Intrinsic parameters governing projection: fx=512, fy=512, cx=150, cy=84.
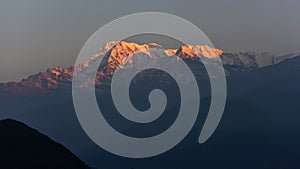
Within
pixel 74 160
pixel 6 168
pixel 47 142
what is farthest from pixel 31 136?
pixel 6 168

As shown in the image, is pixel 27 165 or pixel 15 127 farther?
pixel 15 127

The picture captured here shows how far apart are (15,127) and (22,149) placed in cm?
1899

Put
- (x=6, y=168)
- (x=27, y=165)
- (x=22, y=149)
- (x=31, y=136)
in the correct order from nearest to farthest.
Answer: (x=6, y=168) < (x=27, y=165) < (x=22, y=149) < (x=31, y=136)

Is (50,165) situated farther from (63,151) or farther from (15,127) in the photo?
(15,127)

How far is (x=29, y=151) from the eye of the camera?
171000 mm

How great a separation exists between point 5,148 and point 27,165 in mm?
13986

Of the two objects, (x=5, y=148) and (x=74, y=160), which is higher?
(x=5, y=148)

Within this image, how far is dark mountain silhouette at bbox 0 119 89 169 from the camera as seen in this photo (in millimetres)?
156750

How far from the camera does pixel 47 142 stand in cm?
18312

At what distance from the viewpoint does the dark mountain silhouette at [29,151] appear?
156750 mm

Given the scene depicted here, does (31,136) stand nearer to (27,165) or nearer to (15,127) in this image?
(15,127)

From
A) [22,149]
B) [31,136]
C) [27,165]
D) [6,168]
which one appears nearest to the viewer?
[6,168]

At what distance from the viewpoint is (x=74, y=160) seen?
176500 mm

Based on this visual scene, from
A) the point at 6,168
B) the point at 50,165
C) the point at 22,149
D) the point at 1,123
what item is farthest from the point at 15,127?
the point at 6,168
